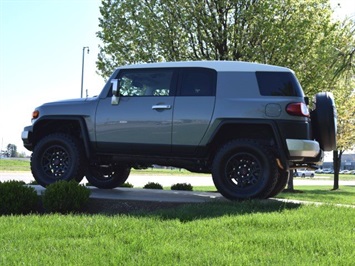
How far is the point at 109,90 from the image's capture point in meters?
7.67

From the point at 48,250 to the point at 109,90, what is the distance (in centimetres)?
401

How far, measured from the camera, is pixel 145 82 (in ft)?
24.9

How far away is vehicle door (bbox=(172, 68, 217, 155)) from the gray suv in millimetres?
15

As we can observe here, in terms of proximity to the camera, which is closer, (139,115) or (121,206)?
(121,206)

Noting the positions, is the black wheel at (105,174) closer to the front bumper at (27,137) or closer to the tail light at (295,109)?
the front bumper at (27,137)

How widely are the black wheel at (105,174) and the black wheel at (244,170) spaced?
3066mm

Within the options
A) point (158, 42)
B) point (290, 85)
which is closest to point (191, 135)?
point (290, 85)

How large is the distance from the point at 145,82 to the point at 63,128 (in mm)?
1828

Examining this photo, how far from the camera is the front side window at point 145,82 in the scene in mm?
7398

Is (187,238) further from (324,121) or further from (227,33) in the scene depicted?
(227,33)

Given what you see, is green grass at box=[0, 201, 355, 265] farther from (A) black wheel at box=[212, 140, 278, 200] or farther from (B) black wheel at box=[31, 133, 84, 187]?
(B) black wheel at box=[31, 133, 84, 187]

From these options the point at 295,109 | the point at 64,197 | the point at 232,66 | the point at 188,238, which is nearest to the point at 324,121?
the point at 295,109

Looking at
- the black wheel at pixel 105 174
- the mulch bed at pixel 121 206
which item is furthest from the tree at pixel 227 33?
the mulch bed at pixel 121 206

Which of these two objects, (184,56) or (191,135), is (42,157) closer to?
(191,135)
